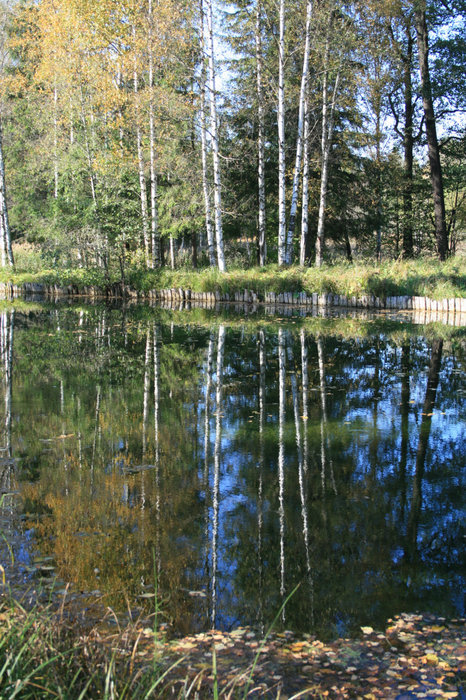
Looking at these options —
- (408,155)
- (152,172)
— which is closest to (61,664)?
(152,172)

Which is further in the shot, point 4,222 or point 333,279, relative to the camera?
point 4,222

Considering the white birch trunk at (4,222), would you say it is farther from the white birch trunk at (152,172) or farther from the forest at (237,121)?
the white birch trunk at (152,172)

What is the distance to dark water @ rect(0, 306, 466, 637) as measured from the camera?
13.6 ft

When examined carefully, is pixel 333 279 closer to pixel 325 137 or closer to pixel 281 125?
pixel 281 125

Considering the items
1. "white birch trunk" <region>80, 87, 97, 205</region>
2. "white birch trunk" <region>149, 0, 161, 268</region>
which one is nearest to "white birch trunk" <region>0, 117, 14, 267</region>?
"white birch trunk" <region>80, 87, 97, 205</region>

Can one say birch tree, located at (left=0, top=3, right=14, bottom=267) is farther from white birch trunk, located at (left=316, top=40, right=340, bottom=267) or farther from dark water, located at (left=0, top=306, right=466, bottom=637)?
dark water, located at (left=0, top=306, right=466, bottom=637)

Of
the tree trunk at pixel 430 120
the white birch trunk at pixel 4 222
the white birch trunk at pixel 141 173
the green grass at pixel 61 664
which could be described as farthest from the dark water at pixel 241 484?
the white birch trunk at pixel 4 222

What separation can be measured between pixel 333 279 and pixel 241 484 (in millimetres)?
15788

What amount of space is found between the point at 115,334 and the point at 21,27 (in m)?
26.8

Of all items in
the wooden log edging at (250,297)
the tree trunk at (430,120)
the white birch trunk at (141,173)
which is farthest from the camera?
the white birch trunk at (141,173)

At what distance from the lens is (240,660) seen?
10.9 ft

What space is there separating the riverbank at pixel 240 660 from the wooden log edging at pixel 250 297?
16194 millimetres

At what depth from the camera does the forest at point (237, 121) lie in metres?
23.8

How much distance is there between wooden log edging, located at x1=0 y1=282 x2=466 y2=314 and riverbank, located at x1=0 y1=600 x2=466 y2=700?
53.1ft
